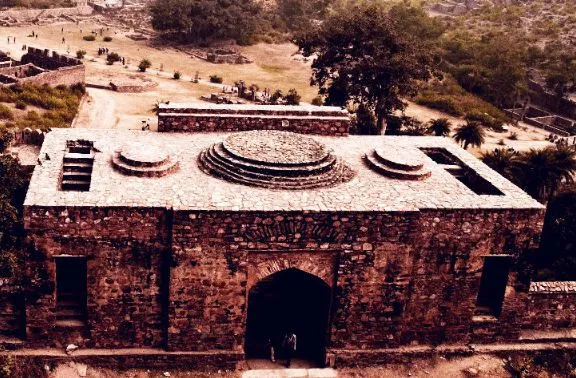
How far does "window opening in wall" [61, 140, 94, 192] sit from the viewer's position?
1335cm

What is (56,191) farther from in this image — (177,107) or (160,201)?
(177,107)

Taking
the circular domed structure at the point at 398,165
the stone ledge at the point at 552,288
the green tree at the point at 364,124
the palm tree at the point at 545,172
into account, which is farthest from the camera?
the green tree at the point at 364,124

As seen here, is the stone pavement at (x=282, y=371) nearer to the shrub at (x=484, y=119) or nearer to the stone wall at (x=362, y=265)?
the stone wall at (x=362, y=265)

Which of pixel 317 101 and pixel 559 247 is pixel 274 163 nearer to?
pixel 559 247

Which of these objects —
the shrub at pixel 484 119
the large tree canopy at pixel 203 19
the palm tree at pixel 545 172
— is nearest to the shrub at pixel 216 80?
the large tree canopy at pixel 203 19

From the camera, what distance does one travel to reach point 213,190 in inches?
490

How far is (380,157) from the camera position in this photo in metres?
14.5

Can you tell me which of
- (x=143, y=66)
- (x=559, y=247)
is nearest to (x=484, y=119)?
(x=559, y=247)

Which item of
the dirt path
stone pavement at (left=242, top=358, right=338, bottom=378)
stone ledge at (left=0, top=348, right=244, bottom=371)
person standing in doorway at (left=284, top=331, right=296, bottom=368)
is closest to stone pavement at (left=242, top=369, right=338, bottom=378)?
stone pavement at (left=242, top=358, right=338, bottom=378)

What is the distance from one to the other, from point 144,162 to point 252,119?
13.2 ft

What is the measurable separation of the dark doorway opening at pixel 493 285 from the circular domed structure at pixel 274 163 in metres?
3.56

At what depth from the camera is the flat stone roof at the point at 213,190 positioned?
38.4 ft

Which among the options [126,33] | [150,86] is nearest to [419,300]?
[150,86]

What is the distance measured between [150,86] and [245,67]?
40.3 feet
